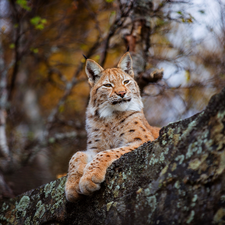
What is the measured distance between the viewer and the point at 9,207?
4.48m

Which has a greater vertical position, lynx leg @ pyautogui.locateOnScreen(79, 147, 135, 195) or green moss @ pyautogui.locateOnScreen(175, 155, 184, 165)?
lynx leg @ pyautogui.locateOnScreen(79, 147, 135, 195)

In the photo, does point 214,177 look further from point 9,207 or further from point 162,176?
point 9,207

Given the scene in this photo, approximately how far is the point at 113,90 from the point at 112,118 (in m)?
0.48

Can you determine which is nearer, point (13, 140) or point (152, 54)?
point (152, 54)

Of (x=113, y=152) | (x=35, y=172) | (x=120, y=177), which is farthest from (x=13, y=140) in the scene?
(x=120, y=177)

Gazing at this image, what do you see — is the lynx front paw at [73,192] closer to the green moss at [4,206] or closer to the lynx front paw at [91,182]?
the lynx front paw at [91,182]

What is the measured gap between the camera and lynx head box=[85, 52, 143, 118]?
15.9 ft

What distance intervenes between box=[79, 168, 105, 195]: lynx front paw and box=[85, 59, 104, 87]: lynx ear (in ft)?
8.01

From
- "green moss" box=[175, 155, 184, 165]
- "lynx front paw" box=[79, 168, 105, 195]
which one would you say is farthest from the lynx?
"green moss" box=[175, 155, 184, 165]

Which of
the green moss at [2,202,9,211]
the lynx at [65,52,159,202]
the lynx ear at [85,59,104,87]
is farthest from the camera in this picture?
the lynx ear at [85,59,104,87]

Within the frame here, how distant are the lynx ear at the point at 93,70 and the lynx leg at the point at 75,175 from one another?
165 centimetres

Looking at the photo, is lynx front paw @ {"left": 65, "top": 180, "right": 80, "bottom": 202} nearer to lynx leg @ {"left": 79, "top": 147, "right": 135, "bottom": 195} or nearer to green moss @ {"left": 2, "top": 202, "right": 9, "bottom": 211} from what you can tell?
lynx leg @ {"left": 79, "top": 147, "right": 135, "bottom": 195}

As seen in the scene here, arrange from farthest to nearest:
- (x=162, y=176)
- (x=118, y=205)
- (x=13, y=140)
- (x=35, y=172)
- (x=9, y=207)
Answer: (x=13, y=140), (x=35, y=172), (x=9, y=207), (x=118, y=205), (x=162, y=176)

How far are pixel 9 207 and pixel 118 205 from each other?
2.20 metres
